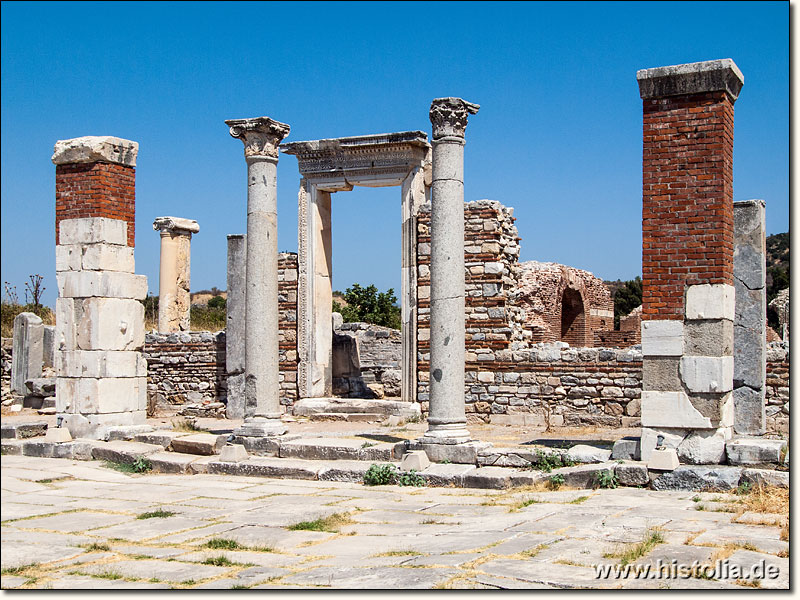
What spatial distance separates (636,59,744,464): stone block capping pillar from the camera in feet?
30.2

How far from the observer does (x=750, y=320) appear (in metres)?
11.8

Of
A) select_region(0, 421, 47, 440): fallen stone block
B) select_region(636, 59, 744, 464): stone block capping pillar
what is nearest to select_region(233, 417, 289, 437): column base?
select_region(0, 421, 47, 440): fallen stone block

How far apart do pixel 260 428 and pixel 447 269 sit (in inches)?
133

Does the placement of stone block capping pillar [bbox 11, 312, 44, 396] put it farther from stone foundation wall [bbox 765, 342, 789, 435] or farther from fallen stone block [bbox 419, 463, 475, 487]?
stone foundation wall [bbox 765, 342, 789, 435]

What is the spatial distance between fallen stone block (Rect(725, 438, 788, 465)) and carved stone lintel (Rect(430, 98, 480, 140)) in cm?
484

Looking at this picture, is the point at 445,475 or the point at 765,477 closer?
the point at 765,477

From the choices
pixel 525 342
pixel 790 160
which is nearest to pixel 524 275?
pixel 525 342

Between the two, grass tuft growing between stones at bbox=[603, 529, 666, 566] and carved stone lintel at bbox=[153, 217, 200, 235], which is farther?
carved stone lintel at bbox=[153, 217, 200, 235]

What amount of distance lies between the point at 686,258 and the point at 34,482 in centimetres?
751

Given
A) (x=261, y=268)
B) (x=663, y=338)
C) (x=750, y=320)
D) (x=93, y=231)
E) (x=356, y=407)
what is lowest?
(x=356, y=407)

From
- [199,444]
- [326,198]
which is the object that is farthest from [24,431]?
[326,198]

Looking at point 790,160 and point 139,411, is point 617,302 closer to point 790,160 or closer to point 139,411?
point 139,411

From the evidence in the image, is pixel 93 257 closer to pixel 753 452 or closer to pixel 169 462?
pixel 169 462
